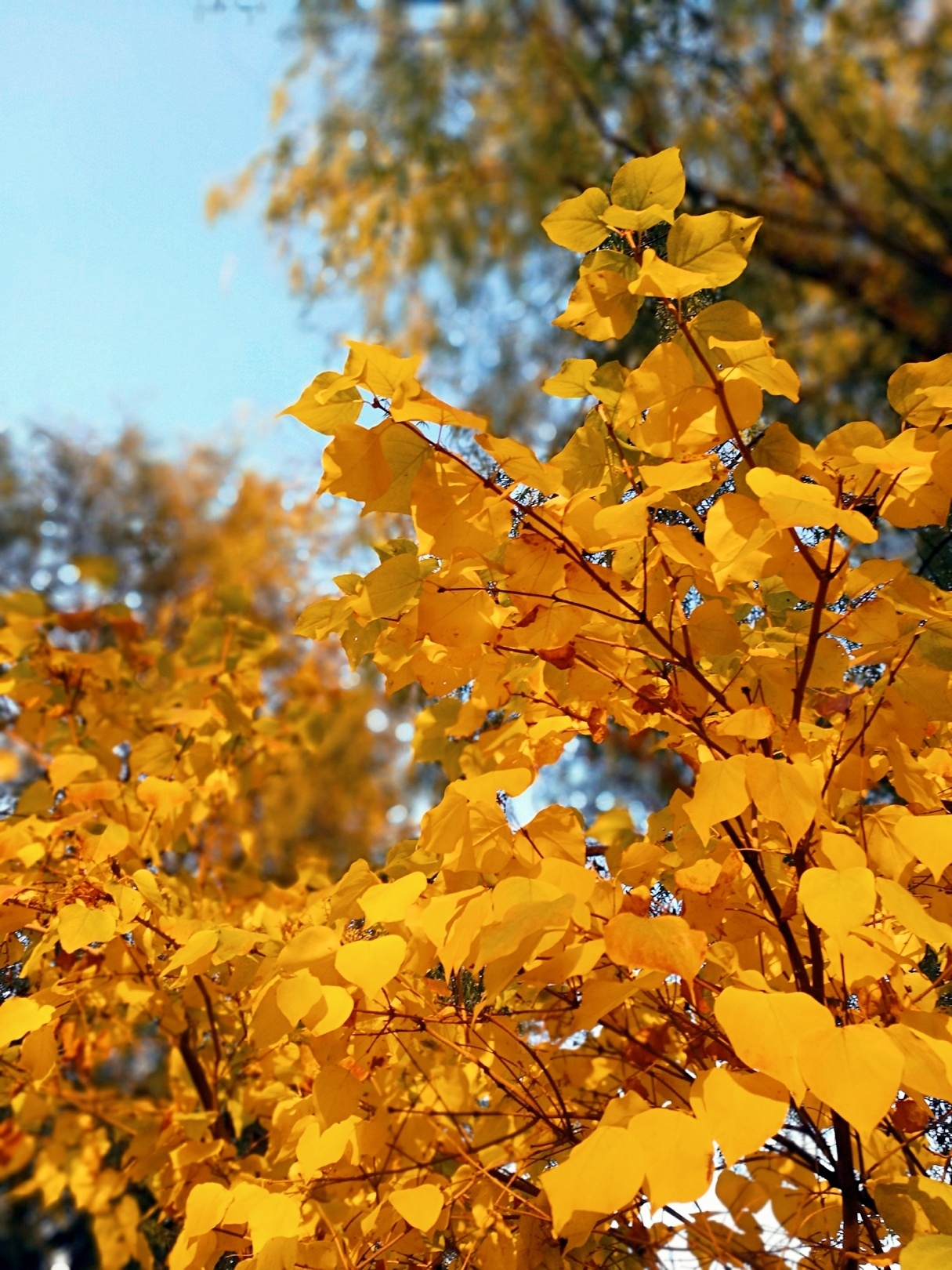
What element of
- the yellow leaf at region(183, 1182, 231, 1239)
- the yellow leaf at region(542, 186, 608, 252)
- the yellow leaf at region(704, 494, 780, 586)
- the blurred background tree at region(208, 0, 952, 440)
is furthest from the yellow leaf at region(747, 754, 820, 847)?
the blurred background tree at region(208, 0, 952, 440)

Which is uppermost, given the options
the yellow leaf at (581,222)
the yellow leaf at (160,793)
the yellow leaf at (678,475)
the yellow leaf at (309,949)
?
the yellow leaf at (581,222)

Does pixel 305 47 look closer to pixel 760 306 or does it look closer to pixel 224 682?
pixel 760 306

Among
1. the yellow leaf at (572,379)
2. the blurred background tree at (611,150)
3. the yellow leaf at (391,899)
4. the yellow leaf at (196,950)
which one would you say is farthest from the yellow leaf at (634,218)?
the blurred background tree at (611,150)

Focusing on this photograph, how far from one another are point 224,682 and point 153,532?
3.54 meters

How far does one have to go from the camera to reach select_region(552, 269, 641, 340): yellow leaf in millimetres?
595

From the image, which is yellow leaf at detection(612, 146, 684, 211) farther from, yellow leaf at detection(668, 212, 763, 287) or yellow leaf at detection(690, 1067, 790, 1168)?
yellow leaf at detection(690, 1067, 790, 1168)

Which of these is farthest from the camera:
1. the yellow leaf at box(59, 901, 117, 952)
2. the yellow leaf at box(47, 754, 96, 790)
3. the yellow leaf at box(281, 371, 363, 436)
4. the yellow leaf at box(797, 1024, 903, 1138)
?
the yellow leaf at box(47, 754, 96, 790)

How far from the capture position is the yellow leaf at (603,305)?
0.60 metres

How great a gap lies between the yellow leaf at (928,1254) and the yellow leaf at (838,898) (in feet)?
0.43

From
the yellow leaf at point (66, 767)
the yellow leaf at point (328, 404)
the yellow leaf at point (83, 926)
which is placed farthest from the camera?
the yellow leaf at point (66, 767)

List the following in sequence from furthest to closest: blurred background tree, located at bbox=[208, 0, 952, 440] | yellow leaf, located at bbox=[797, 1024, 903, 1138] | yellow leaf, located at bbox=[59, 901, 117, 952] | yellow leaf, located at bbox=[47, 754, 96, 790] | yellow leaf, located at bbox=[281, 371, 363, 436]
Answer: blurred background tree, located at bbox=[208, 0, 952, 440] → yellow leaf, located at bbox=[47, 754, 96, 790] → yellow leaf, located at bbox=[59, 901, 117, 952] → yellow leaf, located at bbox=[281, 371, 363, 436] → yellow leaf, located at bbox=[797, 1024, 903, 1138]

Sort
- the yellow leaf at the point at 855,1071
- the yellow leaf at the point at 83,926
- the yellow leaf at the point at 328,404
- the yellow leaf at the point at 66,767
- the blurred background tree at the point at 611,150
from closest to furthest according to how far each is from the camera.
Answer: the yellow leaf at the point at 855,1071 → the yellow leaf at the point at 328,404 → the yellow leaf at the point at 83,926 → the yellow leaf at the point at 66,767 → the blurred background tree at the point at 611,150

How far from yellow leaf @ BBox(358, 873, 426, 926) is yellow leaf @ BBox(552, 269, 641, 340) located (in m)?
0.33

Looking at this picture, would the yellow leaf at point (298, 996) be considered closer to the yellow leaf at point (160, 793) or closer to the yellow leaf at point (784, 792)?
the yellow leaf at point (784, 792)
